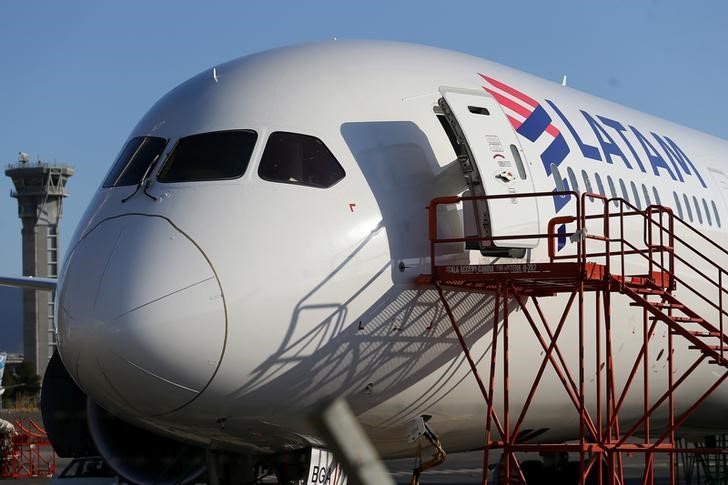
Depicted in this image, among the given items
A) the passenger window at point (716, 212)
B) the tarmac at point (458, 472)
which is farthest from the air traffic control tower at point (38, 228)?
the passenger window at point (716, 212)

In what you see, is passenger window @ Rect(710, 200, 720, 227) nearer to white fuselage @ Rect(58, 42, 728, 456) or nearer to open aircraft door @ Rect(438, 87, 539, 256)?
white fuselage @ Rect(58, 42, 728, 456)

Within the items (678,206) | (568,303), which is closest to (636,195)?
(678,206)

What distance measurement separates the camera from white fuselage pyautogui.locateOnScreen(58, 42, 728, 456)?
28.1 ft

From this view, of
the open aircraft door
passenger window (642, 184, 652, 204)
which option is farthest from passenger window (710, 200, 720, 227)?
the open aircraft door

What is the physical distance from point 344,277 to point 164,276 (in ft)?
5.10

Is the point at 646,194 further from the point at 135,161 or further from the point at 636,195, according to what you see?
the point at 135,161

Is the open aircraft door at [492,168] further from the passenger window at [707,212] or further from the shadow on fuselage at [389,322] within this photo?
the passenger window at [707,212]

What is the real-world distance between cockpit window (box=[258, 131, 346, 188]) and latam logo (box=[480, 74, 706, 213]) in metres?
2.26

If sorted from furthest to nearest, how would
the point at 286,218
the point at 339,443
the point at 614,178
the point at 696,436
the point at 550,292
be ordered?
1. the point at 696,436
2. the point at 614,178
3. the point at 550,292
4. the point at 286,218
5. the point at 339,443

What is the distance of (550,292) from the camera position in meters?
10.7

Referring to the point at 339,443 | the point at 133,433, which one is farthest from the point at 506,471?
the point at 339,443

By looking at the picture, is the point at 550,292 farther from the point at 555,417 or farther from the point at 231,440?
the point at 231,440

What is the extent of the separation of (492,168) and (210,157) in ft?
8.07

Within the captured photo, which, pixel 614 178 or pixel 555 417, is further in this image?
pixel 614 178
